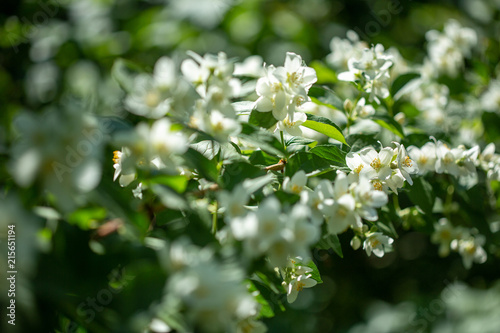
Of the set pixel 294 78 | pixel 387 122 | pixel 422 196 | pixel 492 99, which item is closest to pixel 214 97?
pixel 294 78

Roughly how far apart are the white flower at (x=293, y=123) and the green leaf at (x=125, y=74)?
0.42 metres

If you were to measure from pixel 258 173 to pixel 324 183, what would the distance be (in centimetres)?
16

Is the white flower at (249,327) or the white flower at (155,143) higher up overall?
the white flower at (155,143)

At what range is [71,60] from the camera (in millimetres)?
2924

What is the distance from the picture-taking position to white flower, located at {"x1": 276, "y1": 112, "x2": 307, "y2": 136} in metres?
1.24

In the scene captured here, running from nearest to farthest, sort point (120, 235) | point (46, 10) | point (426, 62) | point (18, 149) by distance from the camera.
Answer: point (18, 149) → point (120, 235) → point (426, 62) → point (46, 10)

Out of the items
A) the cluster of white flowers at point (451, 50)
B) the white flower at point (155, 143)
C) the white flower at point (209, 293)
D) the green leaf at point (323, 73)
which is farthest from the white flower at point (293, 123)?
the cluster of white flowers at point (451, 50)

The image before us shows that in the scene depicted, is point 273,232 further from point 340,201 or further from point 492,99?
point 492,99

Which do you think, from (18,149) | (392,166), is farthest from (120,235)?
(392,166)

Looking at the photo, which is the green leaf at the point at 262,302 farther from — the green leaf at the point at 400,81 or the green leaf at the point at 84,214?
the green leaf at the point at 400,81

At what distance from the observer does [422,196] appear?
4.83 ft

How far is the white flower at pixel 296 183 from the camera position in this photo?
1049mm

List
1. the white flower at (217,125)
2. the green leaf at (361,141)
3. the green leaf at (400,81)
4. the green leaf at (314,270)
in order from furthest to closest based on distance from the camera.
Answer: the green leaf at (400,81), the green leaf at (361,141), the green leaf at (314,270), the white flower at (217,125)

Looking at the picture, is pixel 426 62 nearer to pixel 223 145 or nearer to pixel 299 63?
pixel 299 63
